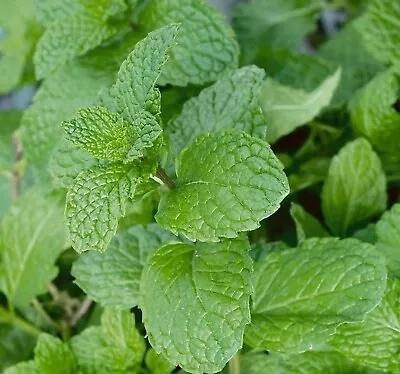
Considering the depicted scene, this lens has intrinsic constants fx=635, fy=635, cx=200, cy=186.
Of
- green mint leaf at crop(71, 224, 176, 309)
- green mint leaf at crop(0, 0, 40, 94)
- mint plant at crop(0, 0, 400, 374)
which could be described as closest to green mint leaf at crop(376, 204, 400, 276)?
mint plant at crop(0, 0, 400, 374)

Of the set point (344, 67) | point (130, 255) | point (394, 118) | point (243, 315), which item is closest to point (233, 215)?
point (243, 315)

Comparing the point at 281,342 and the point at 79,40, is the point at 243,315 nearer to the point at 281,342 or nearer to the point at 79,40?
the point at 281,342

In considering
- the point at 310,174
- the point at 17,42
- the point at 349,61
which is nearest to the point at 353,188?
the point at 310,174

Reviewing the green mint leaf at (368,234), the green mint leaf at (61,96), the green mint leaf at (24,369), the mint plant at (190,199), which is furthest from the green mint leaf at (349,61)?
the green mint leaf at (24,369)

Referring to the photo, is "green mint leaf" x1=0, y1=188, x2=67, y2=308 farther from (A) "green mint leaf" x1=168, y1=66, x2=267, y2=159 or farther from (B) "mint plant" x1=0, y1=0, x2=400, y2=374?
(A) "green mint leaf" x1=168, y1=66, x2=267, y2=159

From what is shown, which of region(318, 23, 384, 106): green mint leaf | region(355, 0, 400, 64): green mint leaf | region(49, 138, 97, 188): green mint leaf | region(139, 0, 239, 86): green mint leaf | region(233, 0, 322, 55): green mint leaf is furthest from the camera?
region(233, 0, 322, 55): green mint leaf
